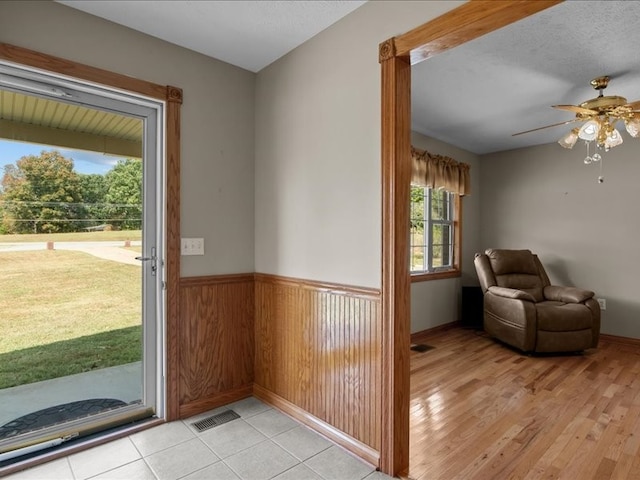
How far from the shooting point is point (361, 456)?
1906 mm

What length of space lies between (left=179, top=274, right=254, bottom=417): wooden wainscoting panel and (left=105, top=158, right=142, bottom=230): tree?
0.54 meters

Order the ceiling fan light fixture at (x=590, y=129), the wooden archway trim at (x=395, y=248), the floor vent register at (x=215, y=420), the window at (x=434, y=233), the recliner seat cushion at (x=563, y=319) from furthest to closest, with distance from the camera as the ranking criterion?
the window at (x=434, y=233) < the recliner seat cushion at (x=563, y=319) < the ceiling fan light fixture at (x=590, y=129) < the floor vent register at (x=215, y=420) < the wooden archway trim at (x=395, y=248)

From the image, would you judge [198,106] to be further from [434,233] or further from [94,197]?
[434,233]

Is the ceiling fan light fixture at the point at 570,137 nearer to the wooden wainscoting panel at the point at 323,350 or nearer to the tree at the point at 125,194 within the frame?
the wooden wainscoting panel at the point at 323,350

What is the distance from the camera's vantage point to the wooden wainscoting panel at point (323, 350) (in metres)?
1.90

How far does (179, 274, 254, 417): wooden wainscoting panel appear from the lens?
7.80ft

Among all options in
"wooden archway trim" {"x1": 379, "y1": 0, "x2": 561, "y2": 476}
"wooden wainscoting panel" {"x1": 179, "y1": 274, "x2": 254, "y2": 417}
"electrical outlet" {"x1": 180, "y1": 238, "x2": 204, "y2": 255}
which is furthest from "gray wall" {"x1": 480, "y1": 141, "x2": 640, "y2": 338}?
"electrical outlet" {"x1": 180, "y1": 238, "x2": 204, "y2": 255}

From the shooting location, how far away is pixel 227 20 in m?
2.06

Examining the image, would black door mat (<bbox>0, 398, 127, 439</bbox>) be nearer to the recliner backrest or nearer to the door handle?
the door handle

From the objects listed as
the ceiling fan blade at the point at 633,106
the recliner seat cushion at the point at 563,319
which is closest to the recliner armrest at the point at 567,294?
the recliner seat cushion at the point at 563,319

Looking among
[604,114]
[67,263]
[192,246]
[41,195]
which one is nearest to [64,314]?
[67,263]

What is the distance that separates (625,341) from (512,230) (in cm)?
184

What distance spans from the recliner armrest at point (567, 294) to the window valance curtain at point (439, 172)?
5.32ft

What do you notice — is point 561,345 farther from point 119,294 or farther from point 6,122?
point 6,122
